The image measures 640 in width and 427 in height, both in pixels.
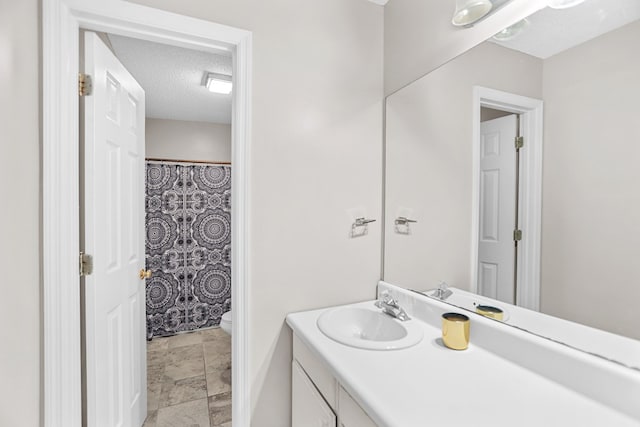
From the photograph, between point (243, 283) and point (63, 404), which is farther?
point (243, 283)

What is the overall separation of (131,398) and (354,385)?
4.67ft

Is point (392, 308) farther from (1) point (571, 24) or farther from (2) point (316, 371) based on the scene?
(1) point (571, 24)

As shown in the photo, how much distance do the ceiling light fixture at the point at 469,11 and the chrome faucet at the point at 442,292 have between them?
3.55 ft

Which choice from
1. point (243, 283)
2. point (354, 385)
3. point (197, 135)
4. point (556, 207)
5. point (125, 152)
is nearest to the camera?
point (354, 385)

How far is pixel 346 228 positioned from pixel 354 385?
826mm

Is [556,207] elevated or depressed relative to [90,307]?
elevated

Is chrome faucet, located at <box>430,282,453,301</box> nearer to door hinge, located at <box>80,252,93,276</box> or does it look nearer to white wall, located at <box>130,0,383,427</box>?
white wall, located at <box>130,0,383,427</box>

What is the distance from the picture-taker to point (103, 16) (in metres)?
1.15

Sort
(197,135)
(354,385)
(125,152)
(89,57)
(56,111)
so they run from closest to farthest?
(354,385) < (56,111) < (89,57) < (125,152) < (197,135)

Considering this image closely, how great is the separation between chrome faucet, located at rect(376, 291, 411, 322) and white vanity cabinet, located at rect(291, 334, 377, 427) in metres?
0.40

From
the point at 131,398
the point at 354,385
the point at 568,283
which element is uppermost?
the point at 568,283

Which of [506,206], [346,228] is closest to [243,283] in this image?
[346,228]

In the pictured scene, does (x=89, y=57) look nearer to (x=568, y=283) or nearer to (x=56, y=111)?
(x=56, y=111)

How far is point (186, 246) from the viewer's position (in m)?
3.38
